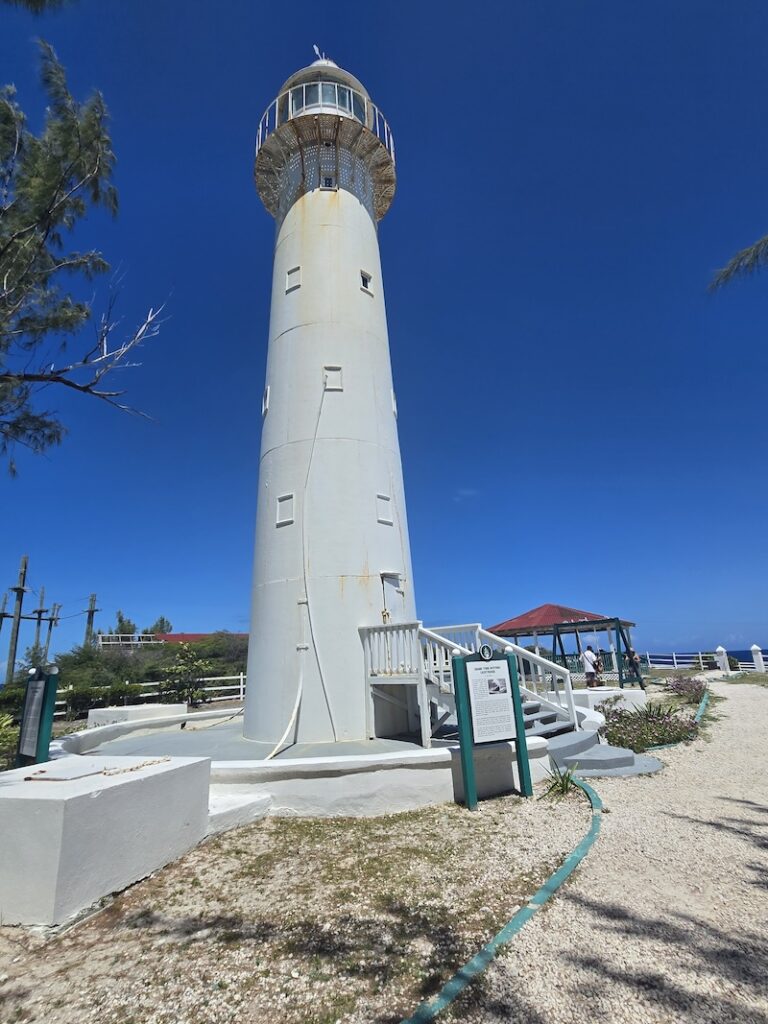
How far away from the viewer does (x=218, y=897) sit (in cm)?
391

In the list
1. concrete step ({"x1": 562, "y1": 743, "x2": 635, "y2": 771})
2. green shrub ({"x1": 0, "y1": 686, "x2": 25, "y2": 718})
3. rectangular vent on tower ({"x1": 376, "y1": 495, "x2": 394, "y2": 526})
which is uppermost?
rectangular vent on tower ({"x1": 376, "y1": 495, "x2": 394, "y2": 526})

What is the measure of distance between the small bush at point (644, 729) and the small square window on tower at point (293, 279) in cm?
983

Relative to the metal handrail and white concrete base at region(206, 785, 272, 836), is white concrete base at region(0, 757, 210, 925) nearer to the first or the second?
white concrete base at region(206, 785, 272, 836)

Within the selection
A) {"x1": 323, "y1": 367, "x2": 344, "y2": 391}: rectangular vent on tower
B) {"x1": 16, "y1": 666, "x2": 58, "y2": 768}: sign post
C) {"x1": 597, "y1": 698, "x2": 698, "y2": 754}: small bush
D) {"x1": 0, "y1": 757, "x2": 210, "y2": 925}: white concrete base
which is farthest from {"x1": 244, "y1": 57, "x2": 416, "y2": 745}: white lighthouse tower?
{"x1": 597, "y1": 698, "x2": 698, "y2": 754}: small bush

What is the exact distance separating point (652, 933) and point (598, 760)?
418 cm

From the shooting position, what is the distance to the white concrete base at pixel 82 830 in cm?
351

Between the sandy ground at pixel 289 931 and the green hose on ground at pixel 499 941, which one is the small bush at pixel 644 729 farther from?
the green hose on ground at pixel 499 941

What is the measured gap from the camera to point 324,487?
8688mm

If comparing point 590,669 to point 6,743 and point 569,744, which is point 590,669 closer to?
point 569,744

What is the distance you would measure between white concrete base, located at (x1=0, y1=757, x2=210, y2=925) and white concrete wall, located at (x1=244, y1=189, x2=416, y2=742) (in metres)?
3.40

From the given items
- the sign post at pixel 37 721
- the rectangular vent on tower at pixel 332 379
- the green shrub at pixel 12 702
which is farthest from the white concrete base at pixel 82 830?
the green shrub at pixel 12 702

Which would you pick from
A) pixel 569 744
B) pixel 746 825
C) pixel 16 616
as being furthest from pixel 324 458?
pixel 16 616

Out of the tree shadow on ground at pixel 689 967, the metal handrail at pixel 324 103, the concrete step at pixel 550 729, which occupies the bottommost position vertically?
the tree shadow on ground at pixel 689 967

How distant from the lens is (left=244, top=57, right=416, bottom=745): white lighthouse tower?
8102 mm
